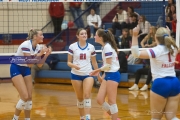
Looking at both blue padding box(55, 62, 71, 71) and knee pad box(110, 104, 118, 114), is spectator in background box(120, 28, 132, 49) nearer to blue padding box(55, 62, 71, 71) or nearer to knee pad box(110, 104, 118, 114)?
blue padding box(55, 62, 71, 71)

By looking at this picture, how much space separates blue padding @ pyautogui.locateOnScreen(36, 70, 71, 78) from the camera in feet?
51.7

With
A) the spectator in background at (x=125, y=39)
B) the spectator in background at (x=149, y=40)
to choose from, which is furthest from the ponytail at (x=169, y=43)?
the spectator in background at (x=125, y=39)

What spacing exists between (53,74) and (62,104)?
4.56 meters

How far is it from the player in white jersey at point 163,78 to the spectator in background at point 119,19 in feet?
32.6

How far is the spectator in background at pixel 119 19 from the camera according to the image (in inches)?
640

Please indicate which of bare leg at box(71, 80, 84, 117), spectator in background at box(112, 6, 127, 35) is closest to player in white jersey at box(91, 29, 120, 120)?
bare leg at box(71, 80, 84, 117)

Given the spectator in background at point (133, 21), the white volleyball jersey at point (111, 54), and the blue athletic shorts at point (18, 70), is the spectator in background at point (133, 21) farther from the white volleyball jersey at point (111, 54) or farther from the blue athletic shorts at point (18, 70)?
the blue athletic shorts at point (18, 70)

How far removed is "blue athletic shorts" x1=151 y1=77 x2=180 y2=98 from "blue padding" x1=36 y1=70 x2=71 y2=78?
9.80m

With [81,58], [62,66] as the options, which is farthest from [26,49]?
[62,66]

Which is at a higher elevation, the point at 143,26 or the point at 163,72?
the point at 143,26

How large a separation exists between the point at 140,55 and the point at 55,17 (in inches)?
439

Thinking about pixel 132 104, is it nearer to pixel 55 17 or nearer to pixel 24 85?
pixel 24 85

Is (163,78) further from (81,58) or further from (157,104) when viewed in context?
(81,58)

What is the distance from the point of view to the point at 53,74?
16.0m
